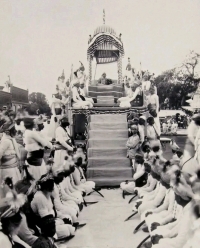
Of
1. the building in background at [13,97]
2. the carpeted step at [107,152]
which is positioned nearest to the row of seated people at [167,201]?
the carpeted step at [107,152]

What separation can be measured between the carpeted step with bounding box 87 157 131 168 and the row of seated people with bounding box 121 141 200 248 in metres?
0.32

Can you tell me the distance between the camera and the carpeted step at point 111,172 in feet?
9.89

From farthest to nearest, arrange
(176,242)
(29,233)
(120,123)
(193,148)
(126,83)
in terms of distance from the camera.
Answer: (120,123) < (126,83) < (193,148) < (29,233) < (176,242)

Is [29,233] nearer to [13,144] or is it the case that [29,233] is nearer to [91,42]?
[13,144]

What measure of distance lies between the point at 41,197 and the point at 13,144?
0.49m

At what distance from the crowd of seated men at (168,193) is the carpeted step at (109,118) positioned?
478mm

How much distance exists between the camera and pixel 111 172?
302 cm

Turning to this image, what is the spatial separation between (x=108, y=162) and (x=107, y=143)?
22 cm

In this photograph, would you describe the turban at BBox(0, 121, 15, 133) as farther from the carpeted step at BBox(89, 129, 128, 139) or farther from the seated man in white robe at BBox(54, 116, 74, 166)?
the carpeted step at BBox(89, 129, 128, 139)

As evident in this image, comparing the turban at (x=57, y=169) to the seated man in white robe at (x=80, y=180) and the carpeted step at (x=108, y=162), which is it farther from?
the carpeted step at (x=108, y=162)

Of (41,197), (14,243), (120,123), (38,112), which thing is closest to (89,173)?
(120,123)

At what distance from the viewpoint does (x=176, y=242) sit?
169 centimetres

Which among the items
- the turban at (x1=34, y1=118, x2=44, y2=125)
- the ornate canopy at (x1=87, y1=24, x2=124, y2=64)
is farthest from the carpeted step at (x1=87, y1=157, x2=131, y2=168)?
the ornate canopy at (x1=87, y1=24, x2=124, y2=64)

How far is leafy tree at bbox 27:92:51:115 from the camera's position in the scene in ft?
7.81
